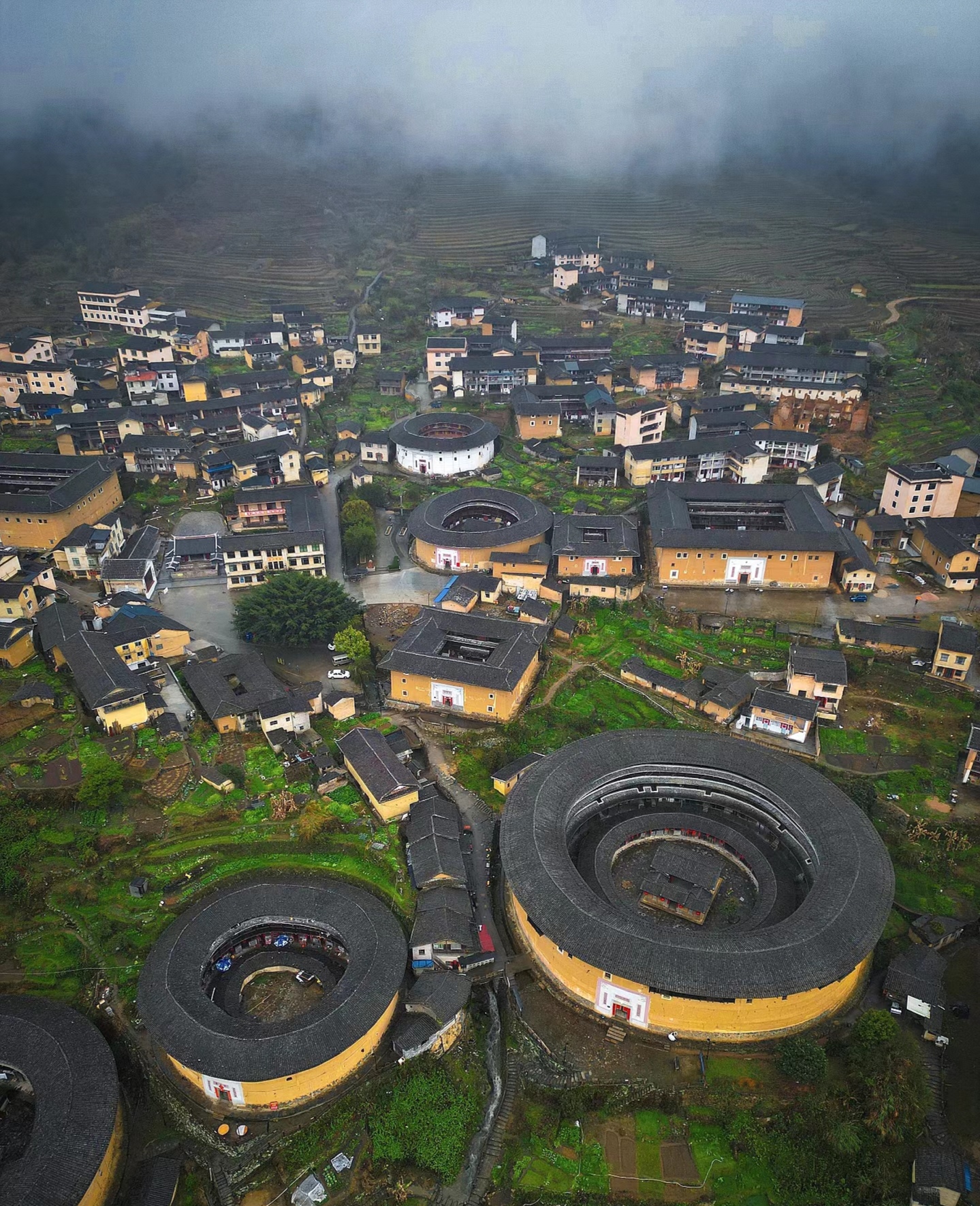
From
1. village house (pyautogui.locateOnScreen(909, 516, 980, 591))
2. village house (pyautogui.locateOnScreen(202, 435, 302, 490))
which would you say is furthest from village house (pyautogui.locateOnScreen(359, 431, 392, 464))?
village house (pyautogui.locateOnScreen(909, 516, 980, 591))

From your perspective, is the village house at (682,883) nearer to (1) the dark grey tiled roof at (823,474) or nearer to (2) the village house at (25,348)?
(1) the dark grey tiled roof at (823,474)

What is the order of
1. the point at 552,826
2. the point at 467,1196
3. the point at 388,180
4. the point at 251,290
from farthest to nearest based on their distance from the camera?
the point at 388,180 < the point at 251,290 < the point at 552,826 < the point at 467,1196

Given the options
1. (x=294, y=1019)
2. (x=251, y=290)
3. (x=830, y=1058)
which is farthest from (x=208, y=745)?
(x=251, y=290)

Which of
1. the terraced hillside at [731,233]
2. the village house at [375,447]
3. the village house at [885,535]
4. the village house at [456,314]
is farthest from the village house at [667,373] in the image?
the village house at [885,535]

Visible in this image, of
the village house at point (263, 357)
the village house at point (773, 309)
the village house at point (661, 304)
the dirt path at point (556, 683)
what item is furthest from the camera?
the village house at point (661, 304)

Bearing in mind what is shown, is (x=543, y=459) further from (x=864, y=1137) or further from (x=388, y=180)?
(x=388, y=180)

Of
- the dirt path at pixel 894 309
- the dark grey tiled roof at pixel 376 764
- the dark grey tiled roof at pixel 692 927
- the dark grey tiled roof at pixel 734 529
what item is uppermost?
the dirt path at pixel 894 309

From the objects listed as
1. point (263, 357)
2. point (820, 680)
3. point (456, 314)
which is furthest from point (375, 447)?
point (820, 680)

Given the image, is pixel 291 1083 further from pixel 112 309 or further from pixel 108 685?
pixel 112 309
